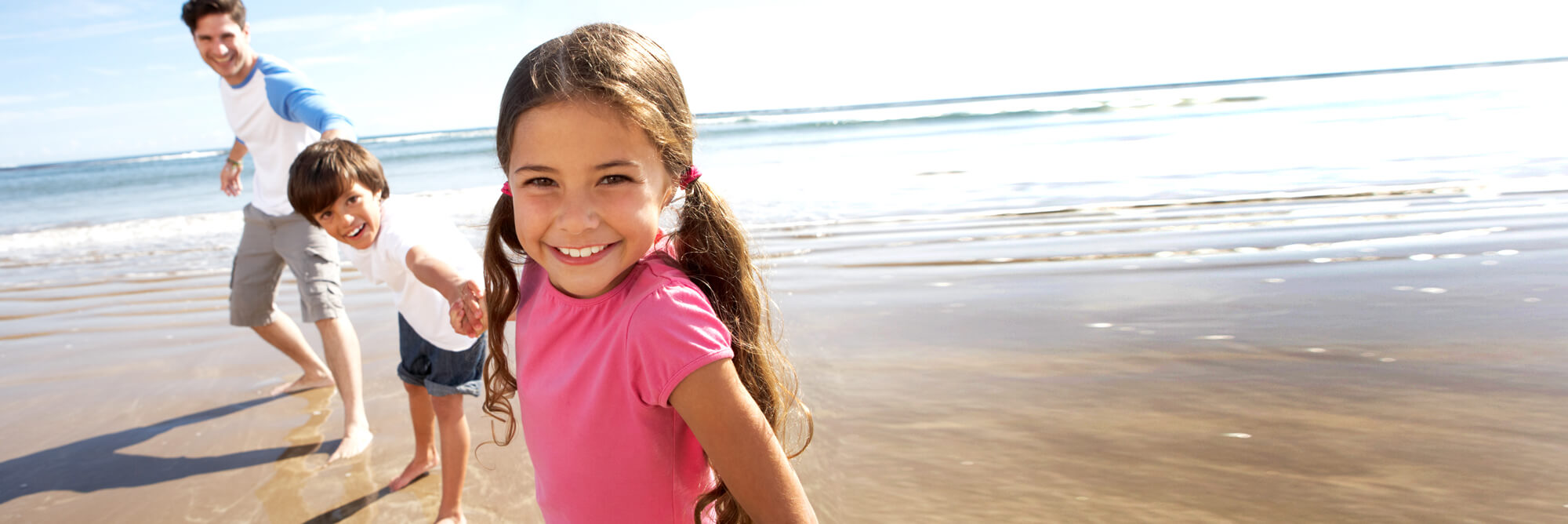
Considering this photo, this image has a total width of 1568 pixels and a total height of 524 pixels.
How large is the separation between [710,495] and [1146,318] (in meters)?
3.35

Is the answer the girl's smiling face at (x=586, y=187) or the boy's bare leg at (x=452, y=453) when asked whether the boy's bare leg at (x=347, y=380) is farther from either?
the girl's smiling face at (x=586, y=187)

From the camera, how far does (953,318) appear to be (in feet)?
14.7

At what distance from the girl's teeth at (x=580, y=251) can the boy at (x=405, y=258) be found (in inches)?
53.6

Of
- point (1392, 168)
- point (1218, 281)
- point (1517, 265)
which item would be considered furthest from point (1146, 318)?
point (1392, 168)

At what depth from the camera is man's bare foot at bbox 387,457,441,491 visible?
309 centimetres

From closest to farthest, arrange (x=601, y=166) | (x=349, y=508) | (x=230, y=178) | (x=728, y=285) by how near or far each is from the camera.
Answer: (x=601, y=166), (x=728, y=285), (x=349, y=508), (x=230, y=178)

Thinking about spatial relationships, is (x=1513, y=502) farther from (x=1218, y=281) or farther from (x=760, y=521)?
(x=1218, y=281)

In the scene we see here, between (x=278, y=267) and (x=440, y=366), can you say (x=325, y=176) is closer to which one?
(x=440, y=366)

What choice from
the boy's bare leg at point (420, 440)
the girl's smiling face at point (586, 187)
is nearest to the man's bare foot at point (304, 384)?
the boy's bare leg at point (420, 440)

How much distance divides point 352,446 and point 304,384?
106 centimetres

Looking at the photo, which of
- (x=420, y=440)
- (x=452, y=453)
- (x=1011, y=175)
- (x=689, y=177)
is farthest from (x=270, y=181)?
(x=1011, y=175)

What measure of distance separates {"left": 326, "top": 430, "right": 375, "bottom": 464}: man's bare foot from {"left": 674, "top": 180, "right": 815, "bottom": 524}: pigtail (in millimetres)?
2401

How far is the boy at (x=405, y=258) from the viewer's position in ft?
9.05

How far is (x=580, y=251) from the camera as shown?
55.6 inches
